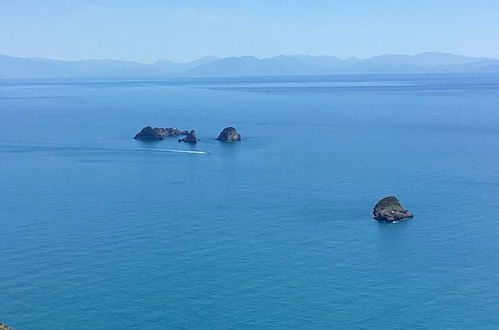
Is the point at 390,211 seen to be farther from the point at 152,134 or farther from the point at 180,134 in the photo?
the point at 180,134

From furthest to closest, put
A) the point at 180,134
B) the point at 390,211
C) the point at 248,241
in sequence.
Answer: the point at 180,134
the point at 390,211
the point at 248,241

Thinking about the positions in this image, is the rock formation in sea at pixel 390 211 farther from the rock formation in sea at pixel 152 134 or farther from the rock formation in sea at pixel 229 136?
the rock formation in sea at pixel 152 134

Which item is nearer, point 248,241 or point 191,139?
point 248,241

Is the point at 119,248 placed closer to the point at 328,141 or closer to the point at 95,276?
the point at 95,276

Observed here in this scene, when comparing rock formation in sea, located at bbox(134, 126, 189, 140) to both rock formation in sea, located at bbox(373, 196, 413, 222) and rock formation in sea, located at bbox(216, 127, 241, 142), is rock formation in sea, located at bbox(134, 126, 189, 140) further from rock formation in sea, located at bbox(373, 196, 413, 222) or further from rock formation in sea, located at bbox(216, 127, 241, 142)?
rock formation in sea, located at bbox(373, 196, 413, 222)

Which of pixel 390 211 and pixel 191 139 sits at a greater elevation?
pixel 191 139

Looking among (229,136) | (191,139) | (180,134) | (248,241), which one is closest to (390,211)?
(248,241)

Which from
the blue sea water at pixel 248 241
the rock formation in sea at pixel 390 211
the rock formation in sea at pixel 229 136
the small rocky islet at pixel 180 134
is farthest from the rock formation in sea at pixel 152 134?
the rock formation in sea at pixel 390 211

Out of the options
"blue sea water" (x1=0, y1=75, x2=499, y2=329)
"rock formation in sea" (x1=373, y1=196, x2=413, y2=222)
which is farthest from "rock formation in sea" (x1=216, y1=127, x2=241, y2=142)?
"rock formation in sea" (x1=373, y1=196, x2=413, y2=222)
